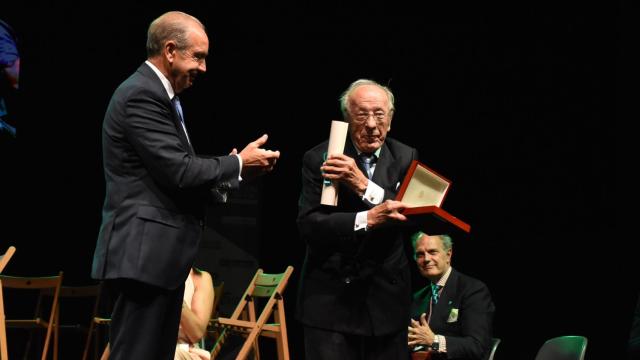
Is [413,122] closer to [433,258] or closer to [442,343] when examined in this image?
[433,258]

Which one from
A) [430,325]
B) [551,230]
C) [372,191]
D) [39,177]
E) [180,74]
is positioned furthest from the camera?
[39,177]

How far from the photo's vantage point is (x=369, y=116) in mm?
2510

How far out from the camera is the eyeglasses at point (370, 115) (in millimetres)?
2510

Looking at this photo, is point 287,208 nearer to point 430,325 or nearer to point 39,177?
point 39,177

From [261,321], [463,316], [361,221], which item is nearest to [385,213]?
[361,221]

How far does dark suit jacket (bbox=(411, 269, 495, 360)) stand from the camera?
143 inches

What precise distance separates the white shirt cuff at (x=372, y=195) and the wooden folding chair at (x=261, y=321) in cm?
201

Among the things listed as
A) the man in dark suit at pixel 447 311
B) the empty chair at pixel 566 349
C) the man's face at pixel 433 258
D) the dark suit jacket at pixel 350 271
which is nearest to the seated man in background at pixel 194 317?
the man in dark suit at pixel 447 311

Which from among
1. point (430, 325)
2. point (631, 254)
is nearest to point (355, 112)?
point (430, 325)

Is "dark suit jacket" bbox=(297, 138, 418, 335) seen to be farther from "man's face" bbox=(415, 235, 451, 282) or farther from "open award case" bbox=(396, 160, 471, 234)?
"man's face" bbox=(415, 235, 451, 282)

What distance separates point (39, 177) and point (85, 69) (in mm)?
967

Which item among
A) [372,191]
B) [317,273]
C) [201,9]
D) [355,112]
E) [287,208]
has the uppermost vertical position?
[201,9]

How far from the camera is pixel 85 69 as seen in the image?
20.7ft

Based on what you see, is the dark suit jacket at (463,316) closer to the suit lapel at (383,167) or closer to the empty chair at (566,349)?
the empty chair at (566,349)
